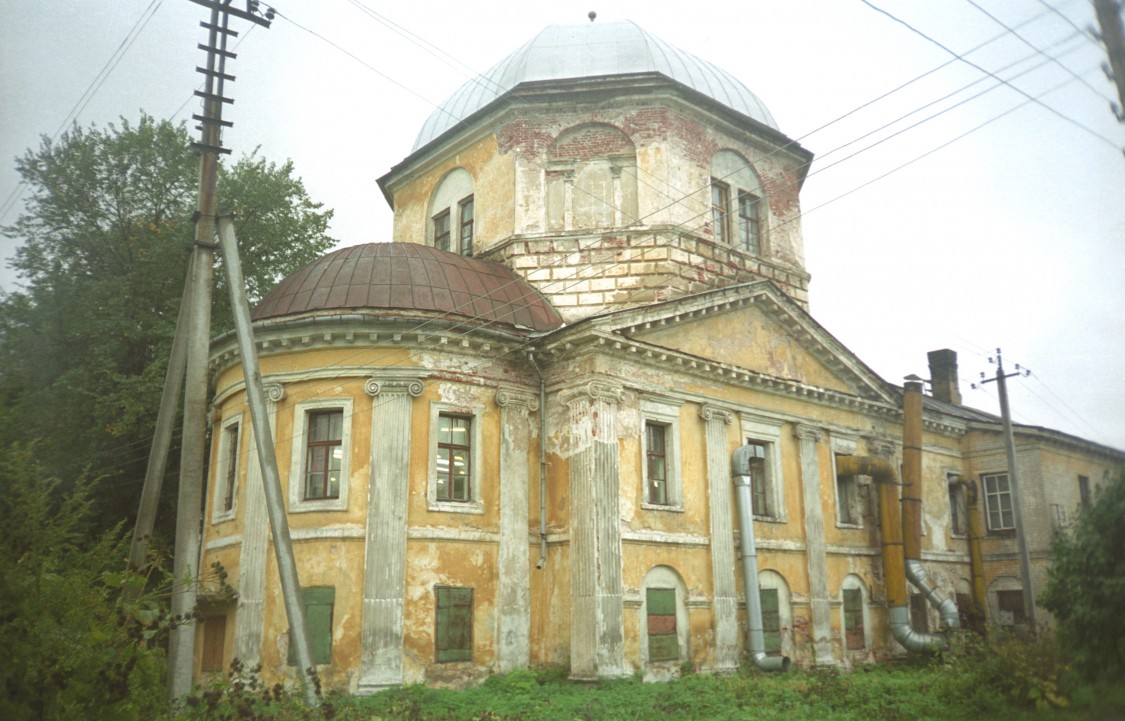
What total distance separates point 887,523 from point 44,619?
59.6 feet

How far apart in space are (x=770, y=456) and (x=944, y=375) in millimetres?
11487

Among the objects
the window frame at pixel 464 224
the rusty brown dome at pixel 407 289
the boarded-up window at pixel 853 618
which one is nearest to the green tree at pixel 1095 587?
the rusty brown dome at pixel 407 289

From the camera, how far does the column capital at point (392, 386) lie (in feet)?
48.8

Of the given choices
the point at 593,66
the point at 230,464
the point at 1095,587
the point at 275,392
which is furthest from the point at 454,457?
the point at 1095,587

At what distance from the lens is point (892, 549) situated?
1925 cm

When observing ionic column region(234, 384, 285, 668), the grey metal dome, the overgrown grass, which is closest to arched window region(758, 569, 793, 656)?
the overgrown grass

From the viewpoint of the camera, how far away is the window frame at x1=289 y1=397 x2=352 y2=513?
14.6 metres

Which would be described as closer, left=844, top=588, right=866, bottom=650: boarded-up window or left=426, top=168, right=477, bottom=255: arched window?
left=844, top=588, right=866, bottom=650: boarded-up window

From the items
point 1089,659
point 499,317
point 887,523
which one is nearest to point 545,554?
point 499,317

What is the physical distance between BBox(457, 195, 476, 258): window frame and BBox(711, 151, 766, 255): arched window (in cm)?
565

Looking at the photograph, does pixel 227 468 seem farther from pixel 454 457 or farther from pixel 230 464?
pixel 454 457

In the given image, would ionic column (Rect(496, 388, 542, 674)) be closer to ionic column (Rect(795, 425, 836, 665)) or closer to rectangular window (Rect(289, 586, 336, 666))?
rectangular window (Rect(289, 586, 336, 666))

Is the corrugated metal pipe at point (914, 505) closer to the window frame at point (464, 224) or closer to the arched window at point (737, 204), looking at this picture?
the arched window at point (737, 204)

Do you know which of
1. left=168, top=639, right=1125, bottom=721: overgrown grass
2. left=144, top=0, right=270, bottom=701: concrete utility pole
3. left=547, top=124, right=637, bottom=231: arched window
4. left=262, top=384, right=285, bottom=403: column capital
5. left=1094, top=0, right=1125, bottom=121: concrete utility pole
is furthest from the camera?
left=547, top=124, right=637, bottom=231: arched window
